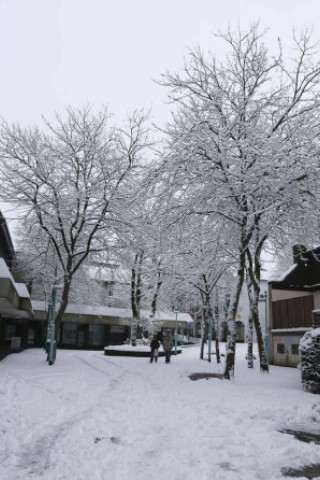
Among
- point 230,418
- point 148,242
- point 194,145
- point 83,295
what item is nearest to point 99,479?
point 230,418

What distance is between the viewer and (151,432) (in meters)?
7.34

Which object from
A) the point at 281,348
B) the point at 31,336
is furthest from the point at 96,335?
the point at 281,348

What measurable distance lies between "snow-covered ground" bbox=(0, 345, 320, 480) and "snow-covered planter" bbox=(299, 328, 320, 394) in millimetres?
411

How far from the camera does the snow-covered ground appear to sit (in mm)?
5297

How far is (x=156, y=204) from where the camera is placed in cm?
1540

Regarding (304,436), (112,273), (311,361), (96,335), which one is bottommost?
(304,436)

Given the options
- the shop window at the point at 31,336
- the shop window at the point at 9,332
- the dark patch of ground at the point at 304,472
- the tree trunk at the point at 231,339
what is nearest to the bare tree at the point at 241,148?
the tree trunk at the point at 231,339

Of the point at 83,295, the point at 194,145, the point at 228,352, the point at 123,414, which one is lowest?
the point at 123,414

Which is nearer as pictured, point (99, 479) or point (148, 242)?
point (99, 479)

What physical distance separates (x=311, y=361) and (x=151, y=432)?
7.23 m

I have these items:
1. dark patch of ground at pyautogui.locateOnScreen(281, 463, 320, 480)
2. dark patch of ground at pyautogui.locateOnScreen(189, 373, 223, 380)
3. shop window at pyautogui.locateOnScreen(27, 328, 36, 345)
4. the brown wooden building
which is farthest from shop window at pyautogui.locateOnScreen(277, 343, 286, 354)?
shop window at pyautogui.locateOnScreen(27, 328, 36, 345)

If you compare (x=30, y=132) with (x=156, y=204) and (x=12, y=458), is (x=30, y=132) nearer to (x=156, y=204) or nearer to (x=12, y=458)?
(x=156, y=204)

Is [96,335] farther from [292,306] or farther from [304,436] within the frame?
[304,436]

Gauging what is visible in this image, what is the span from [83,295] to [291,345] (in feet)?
68.1
